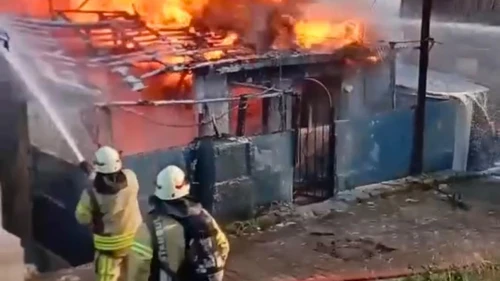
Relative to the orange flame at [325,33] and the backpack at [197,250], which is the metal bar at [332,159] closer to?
the orange flame at [325,33]

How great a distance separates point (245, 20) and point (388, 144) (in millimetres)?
5044

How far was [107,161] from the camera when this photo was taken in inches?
265

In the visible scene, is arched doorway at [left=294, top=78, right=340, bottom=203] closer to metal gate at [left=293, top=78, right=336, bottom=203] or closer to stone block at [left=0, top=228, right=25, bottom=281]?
metal gate at [left=293, top=78, right=336, bottom=203]

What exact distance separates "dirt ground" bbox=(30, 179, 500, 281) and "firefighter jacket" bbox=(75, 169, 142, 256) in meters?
1.74

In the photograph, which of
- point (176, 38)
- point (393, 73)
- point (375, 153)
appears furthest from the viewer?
point (393, 73)

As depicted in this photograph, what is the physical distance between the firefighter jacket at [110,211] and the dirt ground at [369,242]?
174cm

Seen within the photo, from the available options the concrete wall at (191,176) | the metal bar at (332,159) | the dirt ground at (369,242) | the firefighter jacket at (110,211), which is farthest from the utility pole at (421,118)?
the firefighter jacket at (110,211)

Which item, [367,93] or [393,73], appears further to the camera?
[393,73]

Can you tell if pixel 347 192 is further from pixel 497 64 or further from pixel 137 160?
pixel 497 64

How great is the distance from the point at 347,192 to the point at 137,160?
3767mm

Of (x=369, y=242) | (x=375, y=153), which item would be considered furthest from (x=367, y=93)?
(x=369, y=242)

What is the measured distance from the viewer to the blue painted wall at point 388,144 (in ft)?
40.0

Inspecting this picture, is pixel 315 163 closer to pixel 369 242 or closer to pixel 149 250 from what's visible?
pixel 369 242

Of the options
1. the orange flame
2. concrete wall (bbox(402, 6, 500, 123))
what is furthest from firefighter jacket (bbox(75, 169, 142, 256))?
concrete wall (bbox(402, 6, 500, 123))
